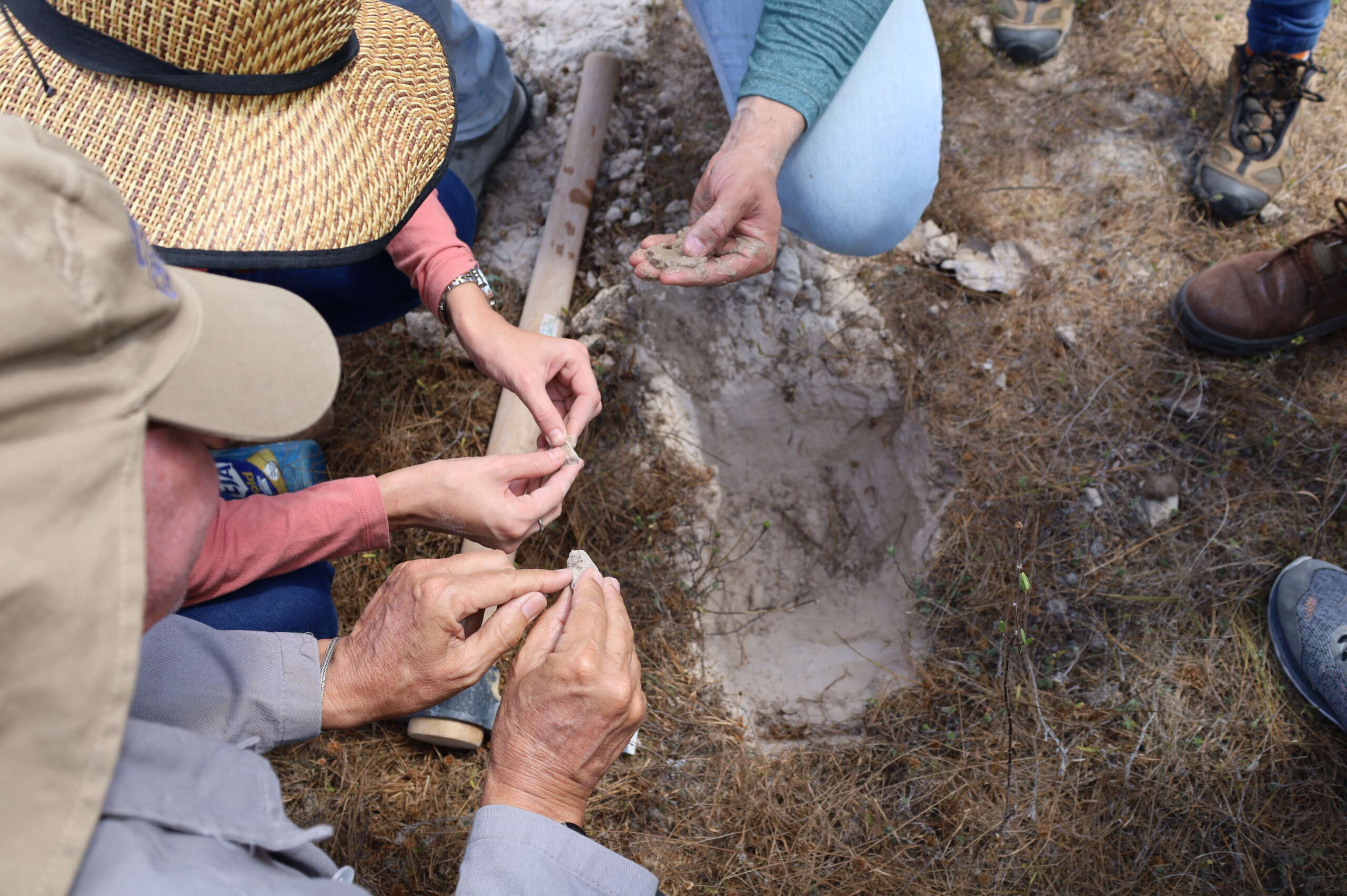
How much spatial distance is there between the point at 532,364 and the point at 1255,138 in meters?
2.91

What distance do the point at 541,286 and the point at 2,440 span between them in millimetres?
1960

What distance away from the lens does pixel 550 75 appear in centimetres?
299

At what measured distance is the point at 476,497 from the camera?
160 centimetres

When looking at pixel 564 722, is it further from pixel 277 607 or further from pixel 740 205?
pixel 740 205

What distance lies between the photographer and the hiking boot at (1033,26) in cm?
293

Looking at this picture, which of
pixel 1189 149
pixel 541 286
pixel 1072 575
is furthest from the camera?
pixel 1189 149

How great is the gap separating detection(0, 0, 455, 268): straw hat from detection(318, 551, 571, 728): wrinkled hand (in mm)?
671

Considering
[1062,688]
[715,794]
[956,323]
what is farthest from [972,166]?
[715,794]

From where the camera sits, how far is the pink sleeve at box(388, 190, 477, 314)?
6.08ft

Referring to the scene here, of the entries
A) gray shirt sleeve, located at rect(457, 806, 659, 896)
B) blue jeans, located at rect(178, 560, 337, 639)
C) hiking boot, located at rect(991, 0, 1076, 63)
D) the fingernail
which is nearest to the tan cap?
gray shirt sleeve, located at rect(457, 806, 659, 896)

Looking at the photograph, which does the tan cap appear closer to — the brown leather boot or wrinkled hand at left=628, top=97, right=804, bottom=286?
wrinkled hand at left=628, top=97, right=804, bottom=286

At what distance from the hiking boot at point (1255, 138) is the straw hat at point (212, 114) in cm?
302

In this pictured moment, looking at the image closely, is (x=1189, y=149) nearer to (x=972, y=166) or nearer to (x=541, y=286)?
(x=972, y=166)

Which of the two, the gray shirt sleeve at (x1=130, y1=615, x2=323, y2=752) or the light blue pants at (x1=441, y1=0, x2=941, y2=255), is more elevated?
the light blue pants at (x1=441, y1=0, x2=941, y2=255)
